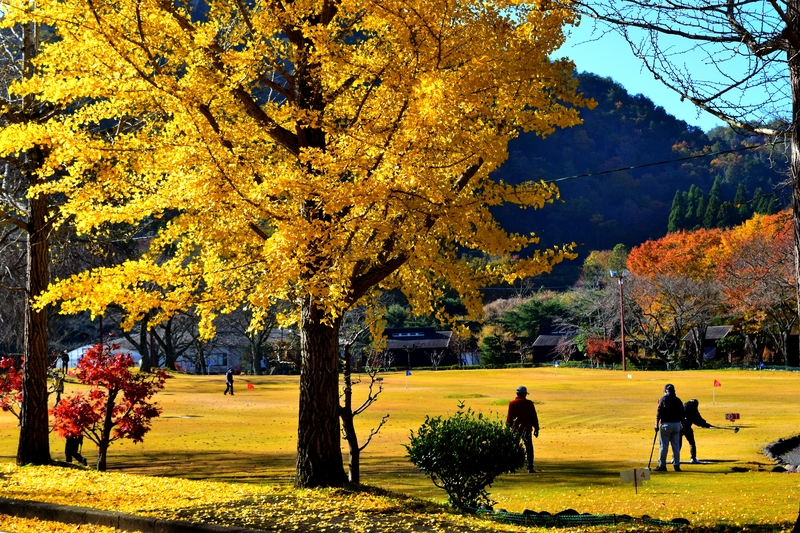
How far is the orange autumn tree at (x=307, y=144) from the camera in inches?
365

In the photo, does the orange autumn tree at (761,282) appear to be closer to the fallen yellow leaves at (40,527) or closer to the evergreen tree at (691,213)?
the evergreen tree at (691,213)

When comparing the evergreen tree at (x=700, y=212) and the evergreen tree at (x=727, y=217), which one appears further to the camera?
the evergreen tree at (x=700, y=212)

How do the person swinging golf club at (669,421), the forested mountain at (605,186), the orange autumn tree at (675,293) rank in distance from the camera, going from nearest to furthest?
the person swinging golf club at (669,421) → the orange autumn tree at (675,293) → the forested mountain at (605,186)

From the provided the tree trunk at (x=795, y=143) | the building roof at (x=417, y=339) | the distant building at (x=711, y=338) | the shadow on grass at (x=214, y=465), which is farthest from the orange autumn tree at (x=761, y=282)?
the tree trunk at (x=795, y=143)

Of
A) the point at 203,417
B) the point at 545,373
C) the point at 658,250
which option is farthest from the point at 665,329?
the point at 203,417

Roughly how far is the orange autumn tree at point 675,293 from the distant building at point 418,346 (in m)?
21.5

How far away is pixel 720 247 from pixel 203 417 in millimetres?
60581

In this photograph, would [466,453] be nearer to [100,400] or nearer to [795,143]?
[795,143]

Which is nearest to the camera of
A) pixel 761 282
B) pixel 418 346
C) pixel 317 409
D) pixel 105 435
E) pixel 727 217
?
pixel 317 409

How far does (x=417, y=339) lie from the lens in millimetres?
94062

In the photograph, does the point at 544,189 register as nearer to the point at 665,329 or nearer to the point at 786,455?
the point at 786,455

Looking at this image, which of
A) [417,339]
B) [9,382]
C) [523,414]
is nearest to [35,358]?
[9,382]

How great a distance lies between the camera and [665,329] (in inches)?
3098

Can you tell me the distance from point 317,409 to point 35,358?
21.7ft
